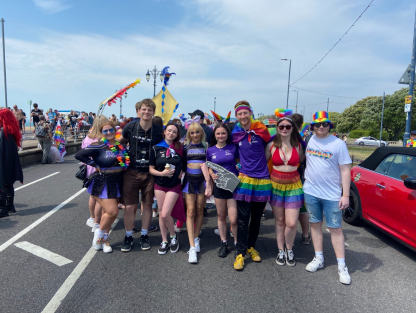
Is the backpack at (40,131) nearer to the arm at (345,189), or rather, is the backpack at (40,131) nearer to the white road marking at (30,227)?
the white road marking at (30,227)

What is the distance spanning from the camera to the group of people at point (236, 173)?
3336mm

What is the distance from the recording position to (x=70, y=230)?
14.7 ft

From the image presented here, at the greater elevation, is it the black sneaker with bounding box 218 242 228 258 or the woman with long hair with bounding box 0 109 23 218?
the woman with long hair with bounding box 0 109 23 218

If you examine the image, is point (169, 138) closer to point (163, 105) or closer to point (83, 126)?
point (163, 105)

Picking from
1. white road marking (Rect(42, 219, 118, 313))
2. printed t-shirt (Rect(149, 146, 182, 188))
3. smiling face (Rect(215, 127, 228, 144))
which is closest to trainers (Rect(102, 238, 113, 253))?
white road marking (Rect(42, 219, 118, 313))

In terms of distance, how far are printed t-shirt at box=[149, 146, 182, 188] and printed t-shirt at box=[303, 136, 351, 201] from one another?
1.66 metres

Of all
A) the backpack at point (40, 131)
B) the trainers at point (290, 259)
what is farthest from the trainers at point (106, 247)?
the backpack at point (40, 131)

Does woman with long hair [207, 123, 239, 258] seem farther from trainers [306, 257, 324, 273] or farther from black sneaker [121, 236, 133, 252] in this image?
black sneaker [121, 236, 133, 252]

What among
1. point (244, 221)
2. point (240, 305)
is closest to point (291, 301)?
point (240, 305)

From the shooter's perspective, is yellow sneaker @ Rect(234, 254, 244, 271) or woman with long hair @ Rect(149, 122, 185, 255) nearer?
yellow sneaker @ Rect(234, 254, 244, 271)

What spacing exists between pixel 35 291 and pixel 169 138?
7.09ft

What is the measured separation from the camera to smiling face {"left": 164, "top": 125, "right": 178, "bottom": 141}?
12.2 feet

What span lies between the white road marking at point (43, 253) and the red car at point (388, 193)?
13.7 ft

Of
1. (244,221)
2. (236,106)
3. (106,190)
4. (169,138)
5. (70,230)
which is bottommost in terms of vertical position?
(70,230)
